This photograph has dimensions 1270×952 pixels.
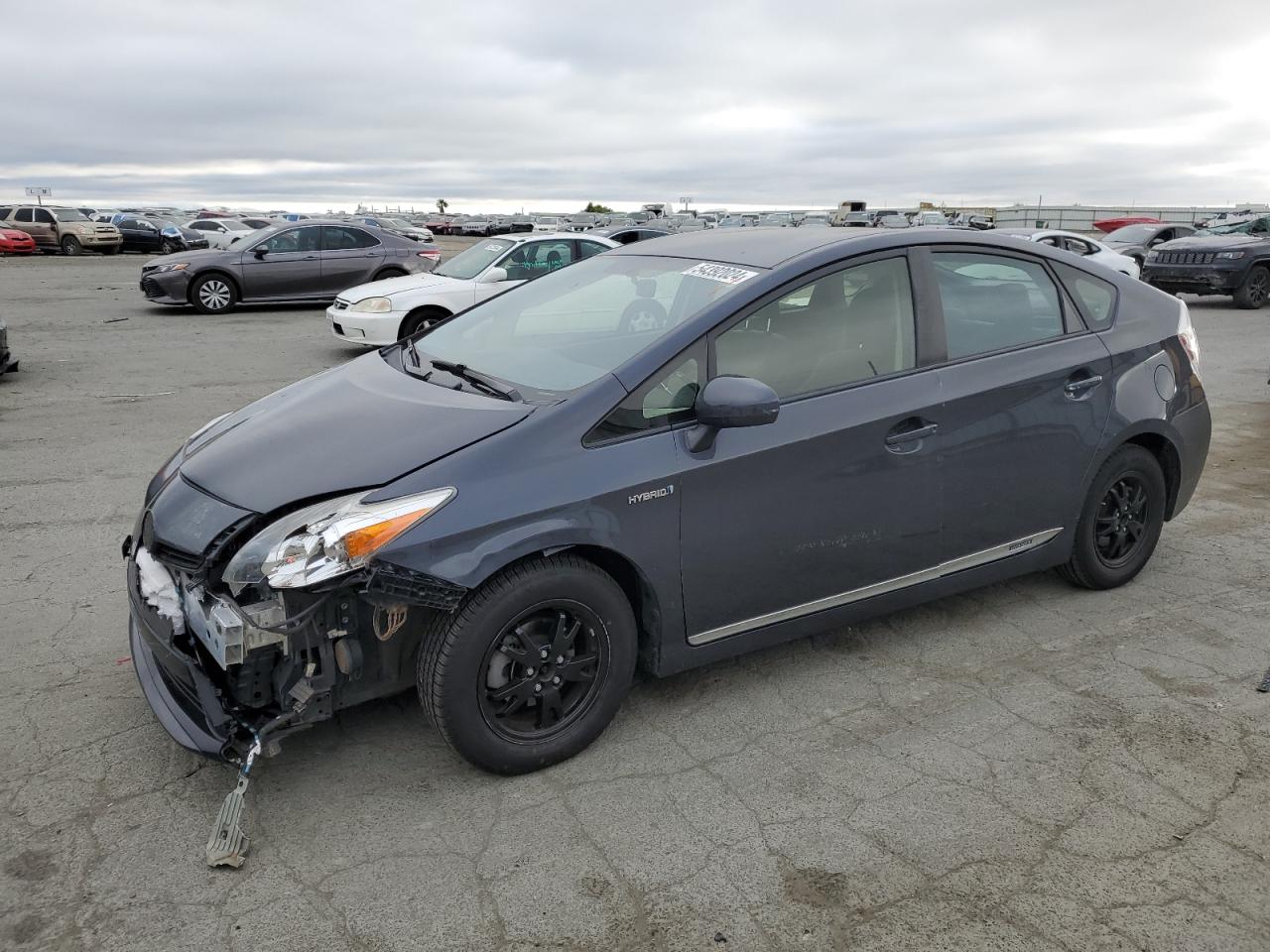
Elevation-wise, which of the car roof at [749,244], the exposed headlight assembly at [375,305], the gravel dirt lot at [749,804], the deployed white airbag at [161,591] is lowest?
the gravel dirt lot at [749,804]

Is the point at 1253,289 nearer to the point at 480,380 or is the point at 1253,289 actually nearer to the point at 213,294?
the point at 213,294

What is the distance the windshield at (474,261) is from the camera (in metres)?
12.4

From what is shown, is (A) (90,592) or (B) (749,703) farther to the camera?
(A) (90,592)

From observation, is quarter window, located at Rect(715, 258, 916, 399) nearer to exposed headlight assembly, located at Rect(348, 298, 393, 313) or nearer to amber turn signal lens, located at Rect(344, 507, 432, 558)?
amber turn signal lens, located at Rect(344, 507, 432, 558)

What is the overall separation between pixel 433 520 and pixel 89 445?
5749 millimetres

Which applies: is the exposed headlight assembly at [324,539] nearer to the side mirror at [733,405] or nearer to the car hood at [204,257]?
the side mirror at [733,405]

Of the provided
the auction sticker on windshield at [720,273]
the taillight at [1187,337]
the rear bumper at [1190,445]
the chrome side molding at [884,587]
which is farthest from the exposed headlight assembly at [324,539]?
the taillight at [1187,337]

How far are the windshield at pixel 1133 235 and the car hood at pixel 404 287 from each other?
19550 millimetres

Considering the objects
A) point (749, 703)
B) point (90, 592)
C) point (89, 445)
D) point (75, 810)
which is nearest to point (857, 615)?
point (749, 703)

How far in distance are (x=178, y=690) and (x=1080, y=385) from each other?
12.0 feet

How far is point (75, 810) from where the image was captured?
305cm

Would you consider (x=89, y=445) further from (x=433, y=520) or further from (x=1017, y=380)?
(x=1017, y=380)

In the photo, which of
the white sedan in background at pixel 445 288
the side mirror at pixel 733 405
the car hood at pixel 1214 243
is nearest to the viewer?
the side mirror at pixel 733 405

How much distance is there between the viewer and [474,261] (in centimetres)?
1270
